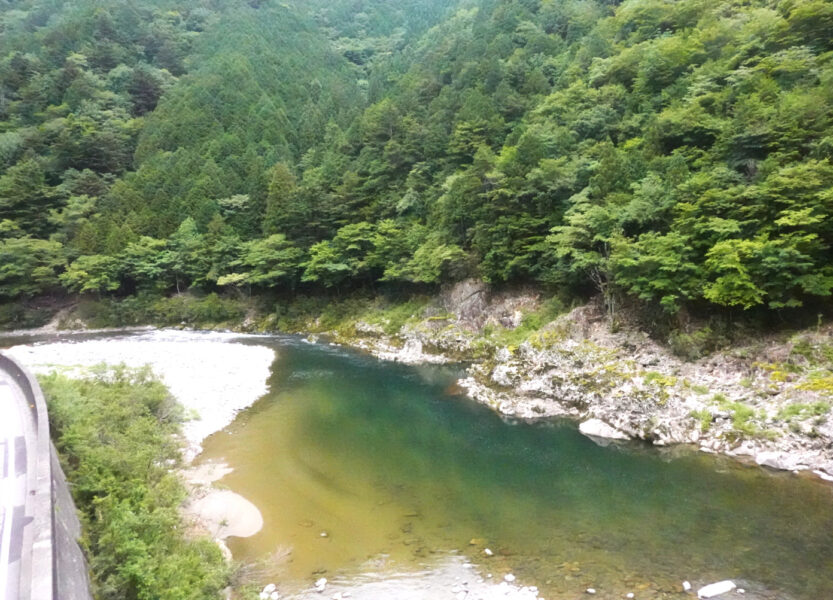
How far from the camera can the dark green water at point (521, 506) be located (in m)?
9.68

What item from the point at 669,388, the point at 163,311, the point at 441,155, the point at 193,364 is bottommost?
the point at 163,311

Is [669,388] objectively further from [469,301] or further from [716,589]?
[469,301]

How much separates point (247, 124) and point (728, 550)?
7011 centimetres

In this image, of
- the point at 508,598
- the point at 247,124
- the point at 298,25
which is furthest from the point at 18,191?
the point at 298,25

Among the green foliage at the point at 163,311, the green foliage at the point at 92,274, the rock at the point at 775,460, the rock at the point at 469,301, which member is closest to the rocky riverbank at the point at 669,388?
the rock at the point at 775,460

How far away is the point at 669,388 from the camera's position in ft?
57.4

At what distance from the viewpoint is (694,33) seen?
32.6 meters

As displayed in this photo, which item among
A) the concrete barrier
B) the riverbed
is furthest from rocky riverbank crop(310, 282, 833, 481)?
the concrete barrier

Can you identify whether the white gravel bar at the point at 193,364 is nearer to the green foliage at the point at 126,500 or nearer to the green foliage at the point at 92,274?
the green foliage at the point at 126,500

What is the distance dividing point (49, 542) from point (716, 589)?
1050 cm

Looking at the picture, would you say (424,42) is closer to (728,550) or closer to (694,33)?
(694,33)

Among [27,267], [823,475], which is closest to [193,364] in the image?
[823,475]

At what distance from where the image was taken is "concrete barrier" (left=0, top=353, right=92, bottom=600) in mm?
5053

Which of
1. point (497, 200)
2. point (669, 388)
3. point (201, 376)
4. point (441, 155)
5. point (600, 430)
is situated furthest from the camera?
point (441, 155)
